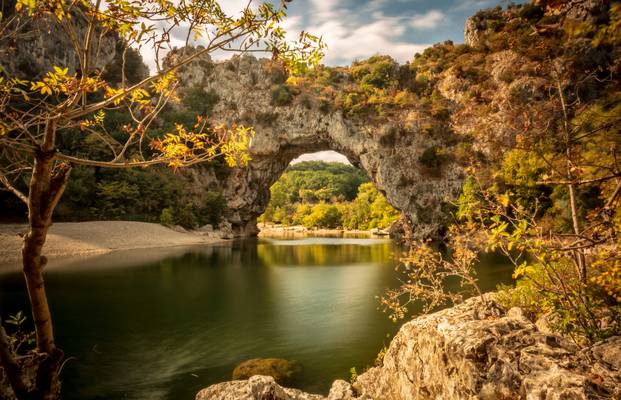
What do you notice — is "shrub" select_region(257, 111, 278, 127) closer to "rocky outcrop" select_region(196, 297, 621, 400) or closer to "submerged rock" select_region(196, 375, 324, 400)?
"rocky outcrop" select_region(196, 297, 621, 400)

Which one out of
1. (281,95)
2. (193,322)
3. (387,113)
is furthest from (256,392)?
(281,95)

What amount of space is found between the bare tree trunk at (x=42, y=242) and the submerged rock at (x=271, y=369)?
405 centimetres

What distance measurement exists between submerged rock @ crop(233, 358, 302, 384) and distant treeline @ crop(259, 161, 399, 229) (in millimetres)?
49288

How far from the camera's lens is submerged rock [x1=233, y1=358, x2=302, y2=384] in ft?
20.3

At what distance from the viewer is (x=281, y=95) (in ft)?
131

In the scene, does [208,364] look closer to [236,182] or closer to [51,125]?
[51,125]

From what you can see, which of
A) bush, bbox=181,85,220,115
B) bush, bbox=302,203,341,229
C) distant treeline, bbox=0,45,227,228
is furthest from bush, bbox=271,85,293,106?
bush, bbox=302,203,341,229

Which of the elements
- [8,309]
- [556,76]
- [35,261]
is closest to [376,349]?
[556,76]

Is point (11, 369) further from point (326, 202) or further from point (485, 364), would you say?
point (326, 202)

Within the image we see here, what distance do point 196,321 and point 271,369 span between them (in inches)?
161

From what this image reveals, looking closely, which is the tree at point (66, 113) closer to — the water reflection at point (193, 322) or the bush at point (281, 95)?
the water reflection at point (193, 322)

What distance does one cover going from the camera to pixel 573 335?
3.73m

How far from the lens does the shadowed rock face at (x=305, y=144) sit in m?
34.1

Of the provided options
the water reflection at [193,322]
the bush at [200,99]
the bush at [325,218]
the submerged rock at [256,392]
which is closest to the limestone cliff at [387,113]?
the bush at [200,99]
